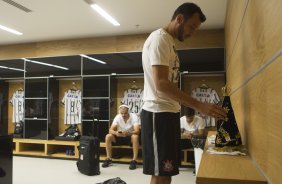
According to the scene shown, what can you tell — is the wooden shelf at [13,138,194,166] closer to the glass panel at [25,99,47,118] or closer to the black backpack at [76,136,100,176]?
the glass panel at [25,99,47,118]

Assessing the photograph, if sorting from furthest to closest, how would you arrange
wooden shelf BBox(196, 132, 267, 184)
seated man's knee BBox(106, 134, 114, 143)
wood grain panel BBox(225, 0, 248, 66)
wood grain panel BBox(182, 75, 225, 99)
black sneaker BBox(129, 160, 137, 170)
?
wood grain panel BBox(182, 75, 225, 99), seated man's knee BBox(106, 134, 114, 143), black sneaker BBox(129, 160, 137, 170), wood grain panel BBox(225, 0, 248, 66), wooden shelf BBox(196, 132, 267, 184)

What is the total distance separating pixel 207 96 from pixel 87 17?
8.13 ft

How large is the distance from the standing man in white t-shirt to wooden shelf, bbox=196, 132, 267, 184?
21 cm

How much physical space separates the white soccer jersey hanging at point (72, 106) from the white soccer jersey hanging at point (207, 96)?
239 cm

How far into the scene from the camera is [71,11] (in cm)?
383

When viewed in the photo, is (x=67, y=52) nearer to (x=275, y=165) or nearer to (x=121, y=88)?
(x=121, y=88)

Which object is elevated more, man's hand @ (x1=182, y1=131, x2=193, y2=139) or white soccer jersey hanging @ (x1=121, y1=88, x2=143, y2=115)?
white soccer jersey hanging @ (x1=121, y1=88, x2=143, y2=115)

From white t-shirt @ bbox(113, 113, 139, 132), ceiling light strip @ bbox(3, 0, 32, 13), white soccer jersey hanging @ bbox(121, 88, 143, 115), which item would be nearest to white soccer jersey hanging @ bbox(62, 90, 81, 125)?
white soccer jersey hanging @ bbox(121, 88, 143, 115)

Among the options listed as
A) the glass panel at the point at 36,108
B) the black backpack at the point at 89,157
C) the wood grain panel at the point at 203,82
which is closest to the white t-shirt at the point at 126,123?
the black backpack at the point at 89,157

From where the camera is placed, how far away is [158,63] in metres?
1.26

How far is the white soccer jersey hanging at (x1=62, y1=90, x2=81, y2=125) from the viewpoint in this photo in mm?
5410

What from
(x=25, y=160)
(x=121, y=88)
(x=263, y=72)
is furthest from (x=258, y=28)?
(x=25, y=160)

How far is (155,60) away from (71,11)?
298cm

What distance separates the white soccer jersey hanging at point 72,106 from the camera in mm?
5410
